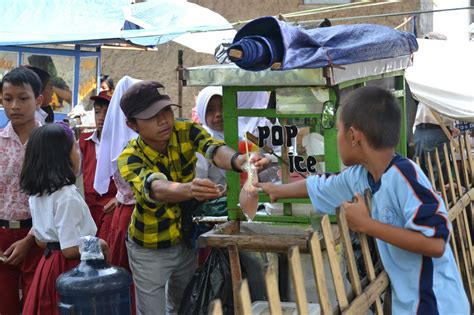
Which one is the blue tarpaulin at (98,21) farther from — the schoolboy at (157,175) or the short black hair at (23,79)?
the schoolboy at (157,175)

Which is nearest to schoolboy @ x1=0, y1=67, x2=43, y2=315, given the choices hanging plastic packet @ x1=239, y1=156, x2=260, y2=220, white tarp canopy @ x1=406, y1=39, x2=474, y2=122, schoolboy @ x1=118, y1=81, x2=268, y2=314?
schoolboy @ x1=118, y1=81, x2=268, y2=314

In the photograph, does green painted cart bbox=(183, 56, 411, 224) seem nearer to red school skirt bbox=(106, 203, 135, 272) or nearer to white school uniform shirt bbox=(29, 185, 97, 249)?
white school uniform shirt bbox=(29, 185, 97, 249)

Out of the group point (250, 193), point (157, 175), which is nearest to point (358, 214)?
point (250, 193)

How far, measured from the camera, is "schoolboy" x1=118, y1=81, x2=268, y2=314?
4.12 m

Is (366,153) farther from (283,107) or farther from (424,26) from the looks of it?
(424,26)

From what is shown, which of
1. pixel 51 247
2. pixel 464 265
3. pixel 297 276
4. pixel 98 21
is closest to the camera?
pixel 297 276

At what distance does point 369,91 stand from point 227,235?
3.44 feet

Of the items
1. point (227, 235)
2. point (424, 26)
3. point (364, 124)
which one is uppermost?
point (424, 26)

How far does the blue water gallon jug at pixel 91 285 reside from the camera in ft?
13.6

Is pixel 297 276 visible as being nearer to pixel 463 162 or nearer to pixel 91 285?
pixel 91 285

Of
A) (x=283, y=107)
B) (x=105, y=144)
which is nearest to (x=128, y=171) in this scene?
(x=283, y=107)

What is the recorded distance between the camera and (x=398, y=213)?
3201 mm

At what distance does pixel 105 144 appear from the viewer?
210 inches

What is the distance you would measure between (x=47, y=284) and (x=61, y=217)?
0.39m
